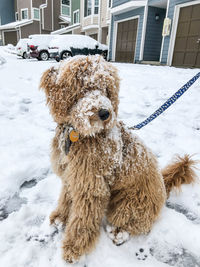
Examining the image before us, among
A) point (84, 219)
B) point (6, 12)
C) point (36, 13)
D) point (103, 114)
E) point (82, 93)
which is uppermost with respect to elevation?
point (6, 12)

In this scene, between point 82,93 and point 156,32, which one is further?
point 156,32

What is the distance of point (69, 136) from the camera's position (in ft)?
4.83

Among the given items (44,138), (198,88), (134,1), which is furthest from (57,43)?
(44,138)

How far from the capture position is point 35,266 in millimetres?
1437

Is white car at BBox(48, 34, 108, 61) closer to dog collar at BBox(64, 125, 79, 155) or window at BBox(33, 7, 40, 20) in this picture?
dog collar at BBox(64, 125, 79, 155)

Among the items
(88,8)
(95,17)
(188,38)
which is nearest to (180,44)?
(188,38)

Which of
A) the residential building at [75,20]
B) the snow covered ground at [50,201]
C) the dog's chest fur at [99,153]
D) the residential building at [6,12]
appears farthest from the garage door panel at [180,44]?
the residential building at [6,12]

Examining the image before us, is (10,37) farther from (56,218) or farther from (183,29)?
(56,218)

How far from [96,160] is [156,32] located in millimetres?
12207

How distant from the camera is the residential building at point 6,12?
33.2m

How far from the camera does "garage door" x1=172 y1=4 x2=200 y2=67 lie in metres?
8.59

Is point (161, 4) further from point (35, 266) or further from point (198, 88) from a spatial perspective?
point (35, 266)

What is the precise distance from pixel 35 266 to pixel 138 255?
2.63 ft

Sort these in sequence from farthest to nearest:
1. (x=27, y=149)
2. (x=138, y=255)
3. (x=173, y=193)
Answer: (x=27, y=149) → (x=173, y=193) → (x=138, y=255)
